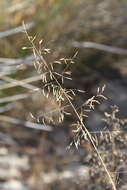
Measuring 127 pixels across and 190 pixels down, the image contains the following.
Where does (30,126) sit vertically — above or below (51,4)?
below

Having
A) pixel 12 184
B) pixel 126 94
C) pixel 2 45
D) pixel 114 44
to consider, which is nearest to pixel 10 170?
pixel 12 184

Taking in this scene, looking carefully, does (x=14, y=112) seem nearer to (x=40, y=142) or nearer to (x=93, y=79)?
(x=40, y=142)

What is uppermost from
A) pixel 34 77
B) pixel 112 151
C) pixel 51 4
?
pixel 112 151

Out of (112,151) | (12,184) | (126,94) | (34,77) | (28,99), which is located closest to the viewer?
(112,151)

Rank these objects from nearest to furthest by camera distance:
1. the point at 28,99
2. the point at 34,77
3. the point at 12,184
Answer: the point at 12,184, the point at 34,77, the point at 28,99

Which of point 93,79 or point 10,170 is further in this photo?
point 93,79

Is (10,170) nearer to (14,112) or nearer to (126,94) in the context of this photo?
(14,112)
